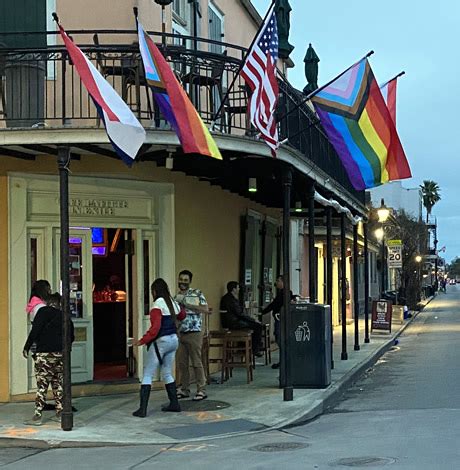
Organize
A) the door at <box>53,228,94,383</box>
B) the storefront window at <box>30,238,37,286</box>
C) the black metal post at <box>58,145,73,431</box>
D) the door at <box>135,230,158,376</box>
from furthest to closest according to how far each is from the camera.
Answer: the door at <box>135,230,158,376</box> < the door at <box>53,228,94,383</box> < the storefront window at <box>30,238,37,286</box> < the black metal post at <box>58,145,73,431</box>

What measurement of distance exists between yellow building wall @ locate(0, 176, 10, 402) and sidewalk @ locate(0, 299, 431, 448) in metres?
0.36

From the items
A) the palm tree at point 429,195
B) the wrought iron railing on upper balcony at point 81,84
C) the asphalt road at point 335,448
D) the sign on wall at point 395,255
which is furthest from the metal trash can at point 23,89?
the palm tree at point 429,195

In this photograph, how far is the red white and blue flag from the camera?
935 centimetres

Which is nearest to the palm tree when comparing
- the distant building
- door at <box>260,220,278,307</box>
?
the distant building

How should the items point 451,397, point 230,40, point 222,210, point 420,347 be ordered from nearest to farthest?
point 451,397
point 222,210
point 230,40
point 420,347

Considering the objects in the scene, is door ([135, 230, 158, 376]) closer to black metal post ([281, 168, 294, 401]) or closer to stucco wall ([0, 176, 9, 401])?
stucco wall ([0, 176, 9, 401])

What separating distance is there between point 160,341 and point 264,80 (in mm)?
3797

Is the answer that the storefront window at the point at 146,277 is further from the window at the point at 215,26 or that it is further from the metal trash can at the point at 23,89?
the window at the point at 215,26

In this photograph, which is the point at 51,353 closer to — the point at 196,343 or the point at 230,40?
the point at 196,343

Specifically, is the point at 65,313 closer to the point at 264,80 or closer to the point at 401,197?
the point at 264,80

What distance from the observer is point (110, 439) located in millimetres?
9664

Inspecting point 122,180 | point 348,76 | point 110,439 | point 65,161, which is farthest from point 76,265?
point 348,76

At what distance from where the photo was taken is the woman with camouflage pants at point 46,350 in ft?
34.9

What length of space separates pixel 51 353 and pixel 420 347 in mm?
15047
